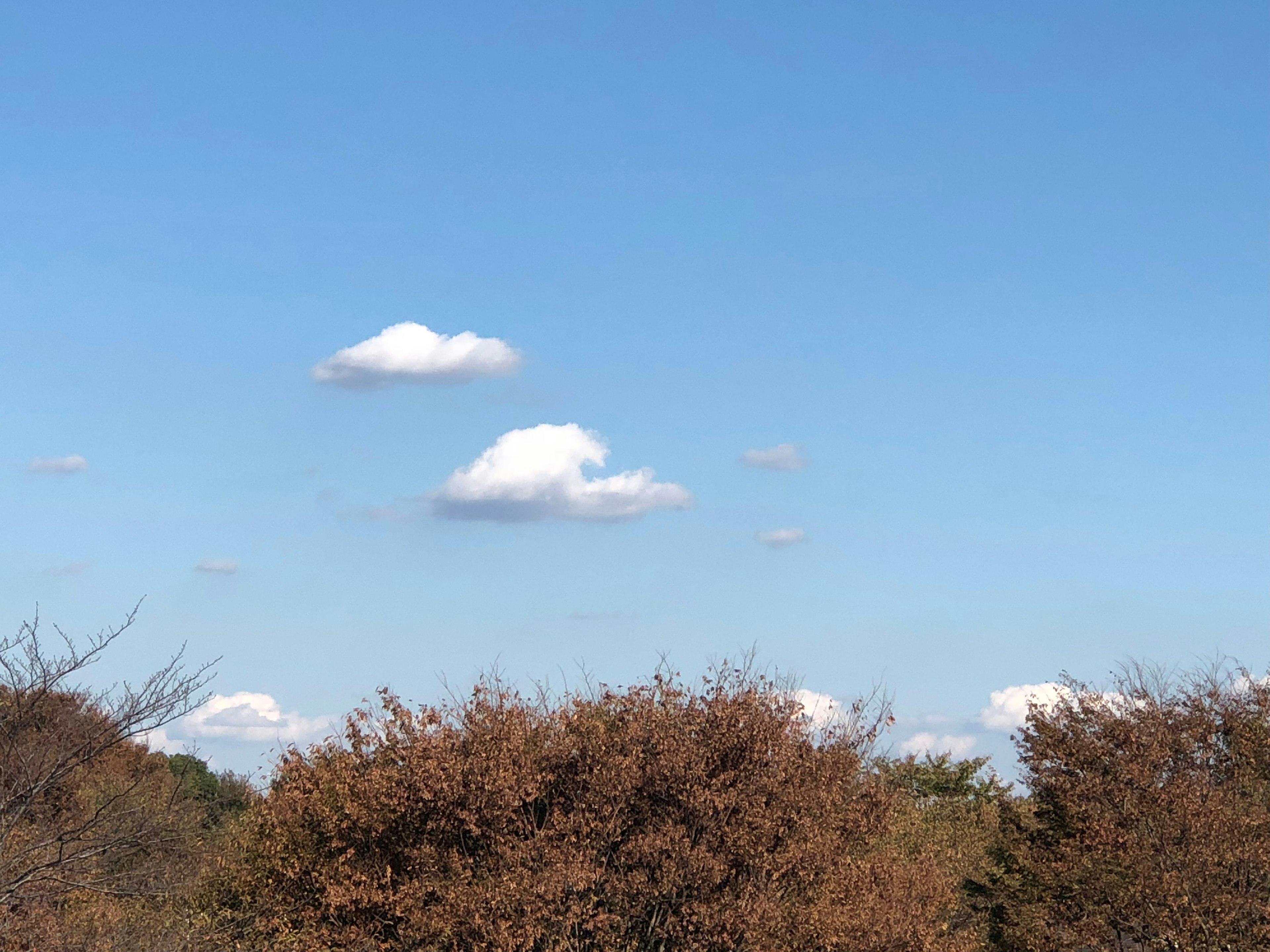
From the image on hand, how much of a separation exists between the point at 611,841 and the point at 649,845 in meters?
1.08

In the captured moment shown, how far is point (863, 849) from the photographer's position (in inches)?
1399

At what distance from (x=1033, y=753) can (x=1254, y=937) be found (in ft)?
29.2

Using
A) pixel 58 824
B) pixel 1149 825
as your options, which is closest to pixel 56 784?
pixel 58 824

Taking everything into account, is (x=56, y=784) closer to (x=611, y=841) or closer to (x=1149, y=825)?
(x=611, y=841)

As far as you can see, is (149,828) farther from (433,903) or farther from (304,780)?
(304,780)

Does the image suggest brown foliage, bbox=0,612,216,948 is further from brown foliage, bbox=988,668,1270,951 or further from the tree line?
brown foliage, bbox=988,668,1270,951

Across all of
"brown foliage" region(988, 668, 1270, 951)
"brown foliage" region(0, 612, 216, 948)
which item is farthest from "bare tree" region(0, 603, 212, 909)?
"brown foliage" region(988, 668, 1270, 951)

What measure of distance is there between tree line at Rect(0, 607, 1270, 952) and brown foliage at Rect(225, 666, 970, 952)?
65mm

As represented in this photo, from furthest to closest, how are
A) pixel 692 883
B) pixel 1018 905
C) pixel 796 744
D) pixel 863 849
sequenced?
1. pixel 1018 905
2. pixel 863 849
3. pixel 796 744
4. pixel 692 883

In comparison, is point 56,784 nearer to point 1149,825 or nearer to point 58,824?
point 58,824

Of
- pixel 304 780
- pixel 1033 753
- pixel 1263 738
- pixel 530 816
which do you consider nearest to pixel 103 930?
pixel 304 780

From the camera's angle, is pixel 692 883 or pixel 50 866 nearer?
pixel 50 866

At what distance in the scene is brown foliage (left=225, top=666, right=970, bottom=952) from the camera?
29453 millimetres

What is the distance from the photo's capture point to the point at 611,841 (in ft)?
99.4
